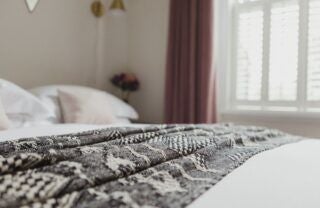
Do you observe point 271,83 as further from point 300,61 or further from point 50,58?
point 50,58

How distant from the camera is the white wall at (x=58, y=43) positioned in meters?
2.50

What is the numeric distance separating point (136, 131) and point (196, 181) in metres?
0.54

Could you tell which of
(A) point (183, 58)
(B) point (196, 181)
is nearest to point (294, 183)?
(B) point (196, 181)

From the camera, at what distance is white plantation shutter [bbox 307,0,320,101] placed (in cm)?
250

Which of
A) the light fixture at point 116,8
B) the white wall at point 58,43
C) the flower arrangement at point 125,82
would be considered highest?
the light fixture at point 116,8

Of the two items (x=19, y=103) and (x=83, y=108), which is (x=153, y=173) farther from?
(x=83, y=108)

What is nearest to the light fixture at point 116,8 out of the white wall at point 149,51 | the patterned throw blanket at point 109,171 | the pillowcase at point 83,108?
the white wall at point 149,51

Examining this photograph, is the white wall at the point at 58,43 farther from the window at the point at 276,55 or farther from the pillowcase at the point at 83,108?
the window at the point at 276,55

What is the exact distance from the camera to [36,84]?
2.68 metres

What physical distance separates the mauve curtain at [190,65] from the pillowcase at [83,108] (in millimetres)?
762

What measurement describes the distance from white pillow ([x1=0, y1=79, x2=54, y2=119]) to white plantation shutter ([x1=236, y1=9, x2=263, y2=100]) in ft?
5.50

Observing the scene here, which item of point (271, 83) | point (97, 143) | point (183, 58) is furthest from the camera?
point (183, 58)

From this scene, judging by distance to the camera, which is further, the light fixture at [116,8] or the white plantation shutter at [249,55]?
the light fixture at [116,8]

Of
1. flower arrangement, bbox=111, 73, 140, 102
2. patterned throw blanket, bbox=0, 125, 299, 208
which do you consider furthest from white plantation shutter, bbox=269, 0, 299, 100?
patterned throw blanket, bbox=0, 125, 299, 208
